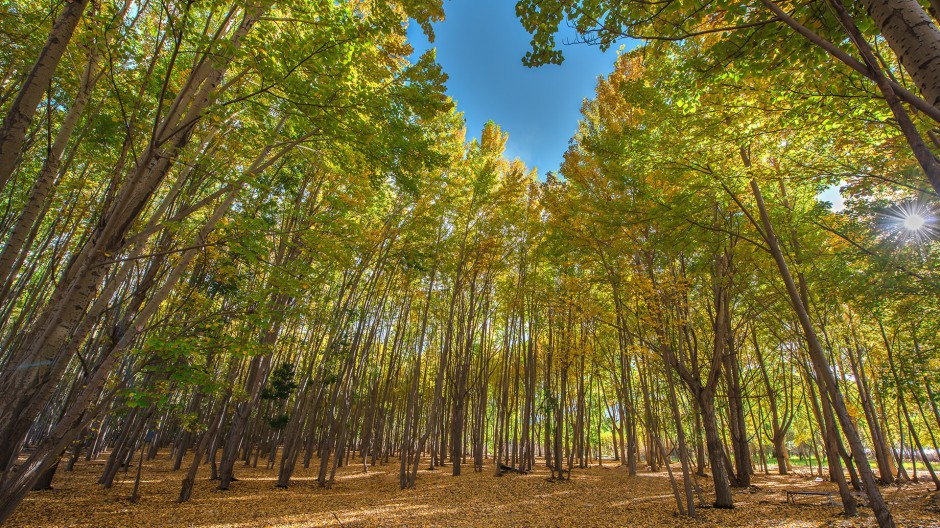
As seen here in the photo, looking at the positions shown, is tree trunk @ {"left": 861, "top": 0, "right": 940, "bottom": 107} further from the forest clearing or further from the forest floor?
the forest floor

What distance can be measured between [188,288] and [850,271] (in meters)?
14.6

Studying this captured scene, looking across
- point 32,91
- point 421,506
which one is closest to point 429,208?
point 421,506

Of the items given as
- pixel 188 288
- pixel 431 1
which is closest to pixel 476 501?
pixel 188 288

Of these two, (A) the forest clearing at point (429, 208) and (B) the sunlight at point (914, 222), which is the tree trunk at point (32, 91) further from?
(B) the sunlight at point (914, 222)

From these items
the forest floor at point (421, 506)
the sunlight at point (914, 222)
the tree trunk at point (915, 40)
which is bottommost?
the forest floor at point (421, 506)

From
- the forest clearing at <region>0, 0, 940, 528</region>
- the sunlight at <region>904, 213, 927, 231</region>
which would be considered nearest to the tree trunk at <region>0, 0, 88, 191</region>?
the forest clearing at <region>0, 0, 940, 528</region>

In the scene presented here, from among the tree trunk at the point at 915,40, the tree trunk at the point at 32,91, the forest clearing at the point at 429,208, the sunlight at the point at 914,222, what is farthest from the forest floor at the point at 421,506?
the tree trunk at the point at 915,40

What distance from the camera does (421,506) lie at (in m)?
8.32

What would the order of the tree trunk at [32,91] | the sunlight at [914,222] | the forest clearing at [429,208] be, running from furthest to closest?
1. the sunlight at [914,222]
2. the forest clearing at [429,208]
3. the tree trunk at [32,91]

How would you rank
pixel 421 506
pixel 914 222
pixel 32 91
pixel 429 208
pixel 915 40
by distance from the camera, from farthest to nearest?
pixel 429 208, pixel 421 506, pixel 914 222, pixel 32 91, pixel 915 40

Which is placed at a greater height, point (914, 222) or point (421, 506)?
point (914, 222)

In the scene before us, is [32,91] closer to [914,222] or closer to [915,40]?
[915,40]

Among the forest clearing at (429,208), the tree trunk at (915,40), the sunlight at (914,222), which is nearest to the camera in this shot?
Answer: the tree trunk at (915,40)

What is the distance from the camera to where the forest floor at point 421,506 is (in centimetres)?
658
